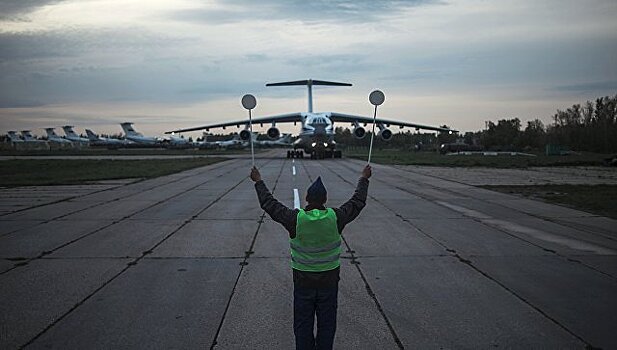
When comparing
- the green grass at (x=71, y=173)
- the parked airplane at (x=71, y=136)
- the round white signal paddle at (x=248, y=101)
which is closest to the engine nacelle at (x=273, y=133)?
the green grass at (x=71, y=173)

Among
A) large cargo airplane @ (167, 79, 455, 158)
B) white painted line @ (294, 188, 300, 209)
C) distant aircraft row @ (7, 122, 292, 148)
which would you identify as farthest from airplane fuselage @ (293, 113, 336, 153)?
distant aircraft row @ (7, 122, 292, 148)

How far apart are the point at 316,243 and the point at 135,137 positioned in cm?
10683

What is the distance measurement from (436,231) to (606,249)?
3100 millimetres

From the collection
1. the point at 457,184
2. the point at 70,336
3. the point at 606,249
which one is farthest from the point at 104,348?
the point at 457,184

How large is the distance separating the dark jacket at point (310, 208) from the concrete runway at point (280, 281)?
997 millimetres

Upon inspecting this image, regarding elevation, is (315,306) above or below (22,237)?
above

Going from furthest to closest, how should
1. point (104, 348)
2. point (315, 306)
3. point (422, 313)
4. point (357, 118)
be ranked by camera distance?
point (357, 118) → point (422, 313) → point (104, 348) → point (315, 306)

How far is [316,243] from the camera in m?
4.16

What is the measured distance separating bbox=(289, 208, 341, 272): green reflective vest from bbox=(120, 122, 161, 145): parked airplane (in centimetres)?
10611

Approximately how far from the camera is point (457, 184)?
73.9 feet

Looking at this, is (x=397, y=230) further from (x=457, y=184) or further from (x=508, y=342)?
(x=457, y=184)

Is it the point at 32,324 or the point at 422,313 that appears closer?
the point at 32,324

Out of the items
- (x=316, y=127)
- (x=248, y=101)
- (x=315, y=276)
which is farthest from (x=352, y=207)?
(x=316, y=127)

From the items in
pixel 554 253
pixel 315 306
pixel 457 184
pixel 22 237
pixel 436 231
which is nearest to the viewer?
pixel 315 306
